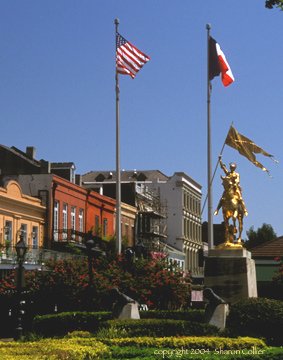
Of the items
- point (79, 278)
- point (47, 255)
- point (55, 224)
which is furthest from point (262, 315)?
point (55, 224)

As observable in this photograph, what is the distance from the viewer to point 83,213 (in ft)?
173

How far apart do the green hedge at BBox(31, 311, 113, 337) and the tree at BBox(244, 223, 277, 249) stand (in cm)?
6543

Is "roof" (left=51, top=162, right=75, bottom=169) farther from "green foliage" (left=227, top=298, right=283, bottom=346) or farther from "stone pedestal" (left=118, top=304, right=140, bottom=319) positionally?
"green foliage" (left=227, top=298, right=283, bottom=346)

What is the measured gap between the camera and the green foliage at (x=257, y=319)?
61.9ft

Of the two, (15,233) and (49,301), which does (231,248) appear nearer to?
(49,301)

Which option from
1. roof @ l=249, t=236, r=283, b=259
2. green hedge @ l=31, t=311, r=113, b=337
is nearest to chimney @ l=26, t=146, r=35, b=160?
roof @ l=249, t=236, r=283, b=259

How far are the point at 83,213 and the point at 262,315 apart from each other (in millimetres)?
34548

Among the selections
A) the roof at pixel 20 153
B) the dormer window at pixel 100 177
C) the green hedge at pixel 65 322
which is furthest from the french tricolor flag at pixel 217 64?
the dormer window at pixel 100 177

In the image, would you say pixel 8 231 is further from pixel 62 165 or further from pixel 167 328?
pixel 167 328

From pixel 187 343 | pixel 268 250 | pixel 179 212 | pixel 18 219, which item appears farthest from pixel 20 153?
pixel 187 343

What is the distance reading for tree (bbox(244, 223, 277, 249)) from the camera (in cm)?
8656

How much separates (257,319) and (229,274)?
2.99 m

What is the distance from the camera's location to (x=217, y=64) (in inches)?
1278

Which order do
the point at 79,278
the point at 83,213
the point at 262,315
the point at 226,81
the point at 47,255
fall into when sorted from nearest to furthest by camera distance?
the point at 262,315 → the point at 79,278 → the point at 226,81 → the point at 47,255 → the point at 83,213
